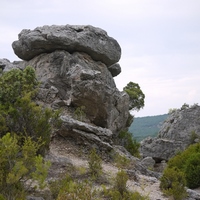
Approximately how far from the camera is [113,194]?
9.51 meters

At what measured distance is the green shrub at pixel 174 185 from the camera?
11531 millimetres

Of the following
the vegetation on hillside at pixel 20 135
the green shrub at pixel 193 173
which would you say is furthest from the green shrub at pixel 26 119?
the green shrub at pixel 193 173

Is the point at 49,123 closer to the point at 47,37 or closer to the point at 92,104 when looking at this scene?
the point at 92,104

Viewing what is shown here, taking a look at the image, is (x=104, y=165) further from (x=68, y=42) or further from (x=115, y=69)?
(x=115, y=69)

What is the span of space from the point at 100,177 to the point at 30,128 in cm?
339

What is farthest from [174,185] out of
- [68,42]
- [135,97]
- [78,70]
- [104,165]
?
[135,97]

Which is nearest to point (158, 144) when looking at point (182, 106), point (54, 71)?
point (182, 106)

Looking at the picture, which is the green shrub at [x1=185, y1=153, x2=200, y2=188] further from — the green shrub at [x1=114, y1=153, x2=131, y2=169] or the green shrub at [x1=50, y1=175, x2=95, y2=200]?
the green shrub at [x1=50, y1=175, x2=95, y2=200]

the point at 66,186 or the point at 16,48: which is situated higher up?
the point at 16,48

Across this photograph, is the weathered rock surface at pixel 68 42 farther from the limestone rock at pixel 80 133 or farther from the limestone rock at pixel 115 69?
the limestone rock at pixel 80 133

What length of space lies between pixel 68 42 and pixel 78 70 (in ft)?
15.0

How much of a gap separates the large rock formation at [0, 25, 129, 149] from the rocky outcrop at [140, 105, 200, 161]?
12300mm

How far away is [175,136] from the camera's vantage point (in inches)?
1543

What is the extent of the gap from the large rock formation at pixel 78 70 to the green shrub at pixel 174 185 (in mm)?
4504
